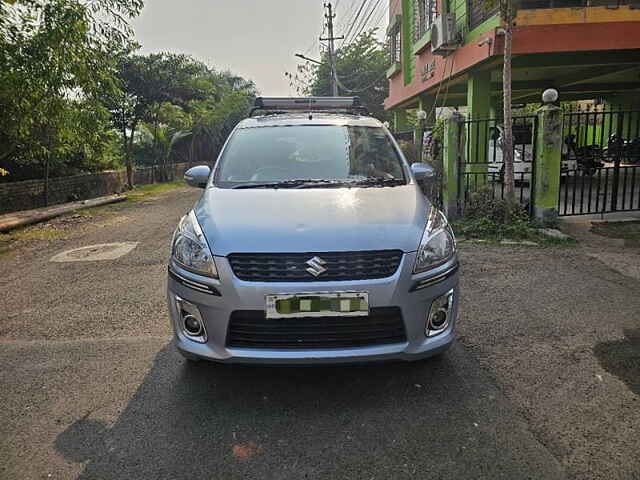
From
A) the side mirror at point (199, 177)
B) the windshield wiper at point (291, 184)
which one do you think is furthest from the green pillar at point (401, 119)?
the windshield wiper at point (291, 184)

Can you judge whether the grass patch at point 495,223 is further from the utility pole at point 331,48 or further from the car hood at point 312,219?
the utility pole at point 331,48

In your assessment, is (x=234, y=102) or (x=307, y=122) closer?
(x=307, y=122)

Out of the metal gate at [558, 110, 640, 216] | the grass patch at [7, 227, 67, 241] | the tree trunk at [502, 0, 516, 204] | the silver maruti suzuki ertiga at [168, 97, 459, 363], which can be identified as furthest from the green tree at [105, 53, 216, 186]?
the silver maruti suzuki ertiga at [168, 97, 459, 363]

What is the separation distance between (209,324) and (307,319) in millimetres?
553

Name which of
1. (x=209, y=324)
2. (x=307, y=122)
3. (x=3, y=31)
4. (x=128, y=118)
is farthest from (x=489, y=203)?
(x=128, y=118)

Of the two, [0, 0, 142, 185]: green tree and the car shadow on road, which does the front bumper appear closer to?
the car shadow on road

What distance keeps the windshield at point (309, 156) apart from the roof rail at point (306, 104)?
1.54 meters

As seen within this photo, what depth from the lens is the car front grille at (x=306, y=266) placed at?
2.80 meters

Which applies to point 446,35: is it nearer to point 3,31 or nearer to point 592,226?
point 592,226

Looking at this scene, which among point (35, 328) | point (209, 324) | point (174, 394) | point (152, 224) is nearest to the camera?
point (209, 324)

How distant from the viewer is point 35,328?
4.40 m

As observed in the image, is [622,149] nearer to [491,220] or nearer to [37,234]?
[491,220]

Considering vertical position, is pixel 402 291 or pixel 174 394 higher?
pixel 402 291

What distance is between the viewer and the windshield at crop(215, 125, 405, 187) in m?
3.99
